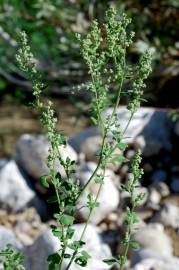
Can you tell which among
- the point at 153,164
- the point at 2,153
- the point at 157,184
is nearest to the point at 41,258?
the point at 157,184

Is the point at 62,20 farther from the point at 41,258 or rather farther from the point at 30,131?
the point at 41,258

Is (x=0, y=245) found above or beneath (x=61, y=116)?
beneath

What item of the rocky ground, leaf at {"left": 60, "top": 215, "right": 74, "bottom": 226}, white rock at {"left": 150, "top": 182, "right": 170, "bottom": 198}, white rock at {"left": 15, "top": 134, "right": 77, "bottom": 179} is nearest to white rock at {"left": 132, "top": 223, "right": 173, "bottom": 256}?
the rocky ground

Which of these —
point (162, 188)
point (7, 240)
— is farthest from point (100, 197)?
point (7, 240)

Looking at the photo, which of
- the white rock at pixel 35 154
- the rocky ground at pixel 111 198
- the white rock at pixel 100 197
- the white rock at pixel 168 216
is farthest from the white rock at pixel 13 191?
the white rock at pixel 168 216

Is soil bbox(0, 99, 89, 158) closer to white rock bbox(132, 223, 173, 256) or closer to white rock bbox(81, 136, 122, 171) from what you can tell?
white rock bbox(81, 136, 122, 171)

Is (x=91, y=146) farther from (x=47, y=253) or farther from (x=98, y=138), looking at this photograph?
(x=47, y=253)
